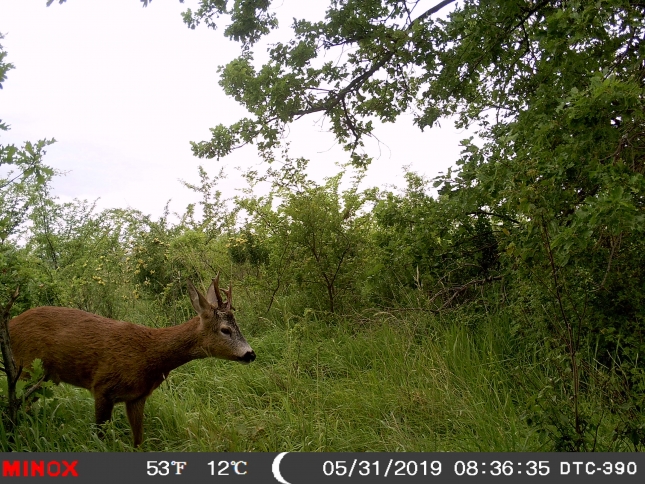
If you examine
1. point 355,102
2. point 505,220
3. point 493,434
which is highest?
point 355,102

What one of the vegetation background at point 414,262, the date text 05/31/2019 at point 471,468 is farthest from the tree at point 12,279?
the date text 05/31/2019 at point 471,468

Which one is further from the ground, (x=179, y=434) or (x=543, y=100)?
(x=543, y=100)

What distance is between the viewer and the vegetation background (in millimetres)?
3604

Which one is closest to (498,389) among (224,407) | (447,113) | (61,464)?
(224,407)

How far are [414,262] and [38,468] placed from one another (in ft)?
13.7

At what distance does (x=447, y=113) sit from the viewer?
7777 mm

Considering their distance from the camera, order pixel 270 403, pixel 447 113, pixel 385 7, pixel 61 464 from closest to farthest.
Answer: pixel 61 464 < pixel 270 403 < pixel 385 7 < pixel 447 113

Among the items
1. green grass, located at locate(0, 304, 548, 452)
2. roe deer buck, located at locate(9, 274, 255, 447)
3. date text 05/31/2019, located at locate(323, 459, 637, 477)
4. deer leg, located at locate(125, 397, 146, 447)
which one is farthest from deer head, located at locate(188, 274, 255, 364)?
date text 05/31/2019, located at locate(323, 459, 637, 477)

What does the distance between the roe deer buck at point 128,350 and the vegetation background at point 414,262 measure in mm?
302

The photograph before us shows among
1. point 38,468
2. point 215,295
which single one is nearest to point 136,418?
point 38,468

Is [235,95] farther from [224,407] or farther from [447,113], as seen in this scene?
[224,407]

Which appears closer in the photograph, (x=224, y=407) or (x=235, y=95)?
(x=224, y=407)

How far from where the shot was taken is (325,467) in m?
3.46

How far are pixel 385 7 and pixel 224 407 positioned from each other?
5260 mm
